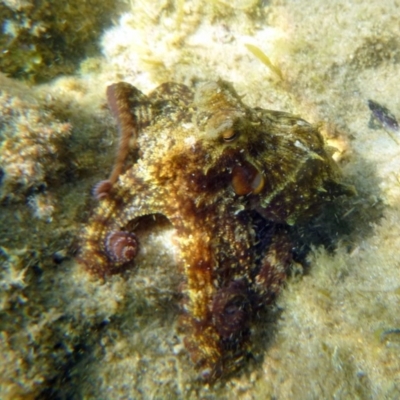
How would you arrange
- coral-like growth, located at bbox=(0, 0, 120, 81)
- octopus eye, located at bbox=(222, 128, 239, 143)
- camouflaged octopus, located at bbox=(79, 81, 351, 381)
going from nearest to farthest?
octopus eye, located at bbox=(222, 128, 239, 143) < camouflaged octopus, located at bbox=(79, 81, 351, 381) < coral-like growth, located at bbox=(0, 0, 120, 81)

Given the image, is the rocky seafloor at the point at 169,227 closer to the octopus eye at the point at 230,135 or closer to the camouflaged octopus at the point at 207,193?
the camouflaged octopus at the point at 207,193

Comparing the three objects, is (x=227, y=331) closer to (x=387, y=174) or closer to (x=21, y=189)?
(x=21, y=189)

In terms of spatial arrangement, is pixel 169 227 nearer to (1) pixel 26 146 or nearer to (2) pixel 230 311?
(2) pixel 230 311

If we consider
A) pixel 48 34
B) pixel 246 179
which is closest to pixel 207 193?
pixel 246 179

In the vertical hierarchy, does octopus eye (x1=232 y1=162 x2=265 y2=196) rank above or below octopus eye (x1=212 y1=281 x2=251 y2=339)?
above

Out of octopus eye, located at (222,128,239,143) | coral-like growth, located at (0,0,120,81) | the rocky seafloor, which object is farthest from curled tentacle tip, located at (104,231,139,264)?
coral-like growth, located at (0,0,120,81)

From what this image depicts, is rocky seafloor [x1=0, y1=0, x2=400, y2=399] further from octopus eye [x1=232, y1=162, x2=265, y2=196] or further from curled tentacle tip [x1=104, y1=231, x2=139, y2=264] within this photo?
octopus eye [x1=232, y1=162, x2=265, y2=196]

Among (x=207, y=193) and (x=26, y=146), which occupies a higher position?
(x=207, y=193)
